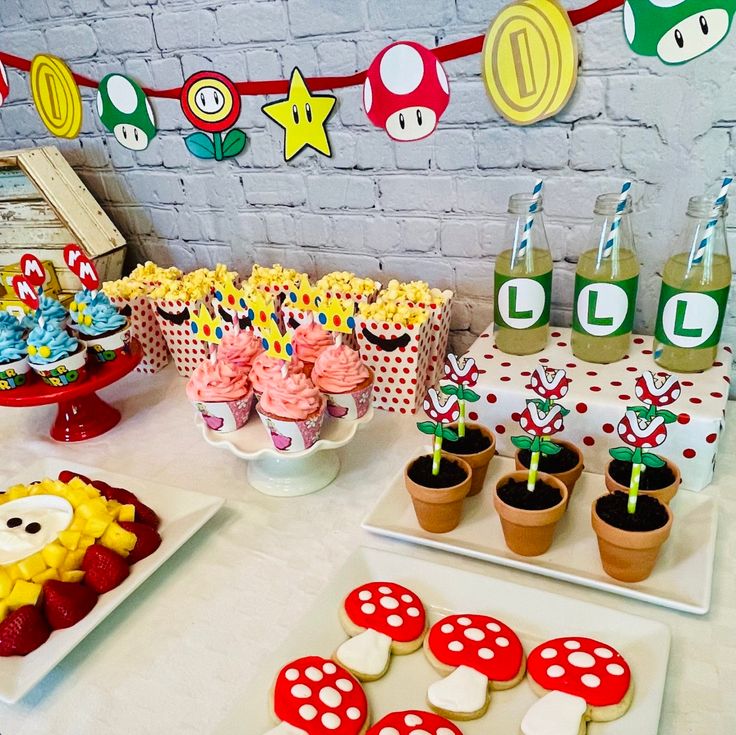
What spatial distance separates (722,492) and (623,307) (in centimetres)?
→ 32

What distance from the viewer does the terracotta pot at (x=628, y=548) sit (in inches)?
31.9

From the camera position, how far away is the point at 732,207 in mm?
1096

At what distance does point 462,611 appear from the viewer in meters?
0.85

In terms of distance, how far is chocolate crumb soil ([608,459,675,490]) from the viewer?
90 cm

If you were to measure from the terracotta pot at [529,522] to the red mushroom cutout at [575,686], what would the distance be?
0.52 feet

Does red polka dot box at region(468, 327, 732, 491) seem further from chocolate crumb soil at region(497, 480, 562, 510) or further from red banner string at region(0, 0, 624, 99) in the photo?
red banner string at region(0, 0, 624, 99)

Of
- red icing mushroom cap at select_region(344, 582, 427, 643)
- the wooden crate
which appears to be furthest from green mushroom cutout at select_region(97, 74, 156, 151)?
red icing mushroom cap at select_region(344, 582, 427, 643)

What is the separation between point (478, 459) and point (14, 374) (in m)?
0.85

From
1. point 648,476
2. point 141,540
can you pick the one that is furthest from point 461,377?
point 141,540

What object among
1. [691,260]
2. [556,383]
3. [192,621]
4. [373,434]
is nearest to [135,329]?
[373,434]

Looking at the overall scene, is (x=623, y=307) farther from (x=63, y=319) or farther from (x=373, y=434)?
(x=63, y=319)

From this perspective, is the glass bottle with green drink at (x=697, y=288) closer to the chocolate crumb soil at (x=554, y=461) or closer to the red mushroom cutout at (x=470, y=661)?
the chocolate crumb soil at (x=554, y=461)

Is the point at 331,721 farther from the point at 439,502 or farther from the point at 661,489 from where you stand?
the point at 661,489

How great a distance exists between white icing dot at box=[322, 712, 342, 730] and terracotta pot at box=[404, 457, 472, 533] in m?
0.31
